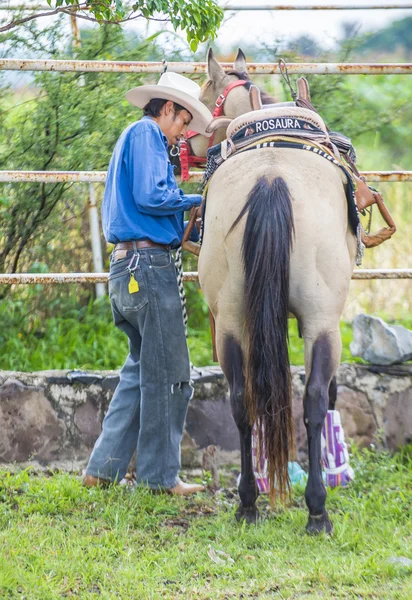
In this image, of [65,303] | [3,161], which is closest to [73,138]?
[3,161]

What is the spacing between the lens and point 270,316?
325 cm

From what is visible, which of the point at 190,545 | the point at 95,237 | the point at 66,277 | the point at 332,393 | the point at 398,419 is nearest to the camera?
the point at 190,545

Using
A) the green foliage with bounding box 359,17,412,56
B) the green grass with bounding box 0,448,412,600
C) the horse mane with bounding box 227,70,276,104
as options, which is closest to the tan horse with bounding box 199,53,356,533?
the green grass with bounding box 0,448,412,600

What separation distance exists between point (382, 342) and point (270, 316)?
1700 mm

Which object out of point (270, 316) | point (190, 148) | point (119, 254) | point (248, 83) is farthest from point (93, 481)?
point (248, 83)

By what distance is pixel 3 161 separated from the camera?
201 inches

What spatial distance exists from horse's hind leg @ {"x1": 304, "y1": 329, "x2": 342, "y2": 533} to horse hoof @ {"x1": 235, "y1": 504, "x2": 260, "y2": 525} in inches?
11.1

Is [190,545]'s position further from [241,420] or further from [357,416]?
[357,416]

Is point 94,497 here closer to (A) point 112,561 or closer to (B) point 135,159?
(A) point 112,561

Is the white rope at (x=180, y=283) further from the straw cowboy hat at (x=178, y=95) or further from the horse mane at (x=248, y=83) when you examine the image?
the horse mane at (x=248, y=83)

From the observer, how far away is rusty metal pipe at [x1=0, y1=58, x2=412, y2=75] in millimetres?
4395

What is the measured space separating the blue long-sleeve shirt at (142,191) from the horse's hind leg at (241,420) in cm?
72

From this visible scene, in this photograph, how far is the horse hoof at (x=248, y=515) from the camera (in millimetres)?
3604

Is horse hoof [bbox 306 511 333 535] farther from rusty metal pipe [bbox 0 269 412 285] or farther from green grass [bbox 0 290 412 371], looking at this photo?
green grass [bbox 0 290 412 371]
